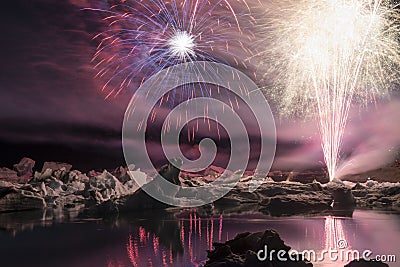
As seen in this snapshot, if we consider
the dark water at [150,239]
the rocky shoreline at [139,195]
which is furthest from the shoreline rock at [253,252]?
the rocky shoreline at [139,195]

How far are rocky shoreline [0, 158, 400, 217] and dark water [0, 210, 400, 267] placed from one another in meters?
13.5

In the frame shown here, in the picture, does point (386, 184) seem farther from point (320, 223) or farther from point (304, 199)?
point (320, 223)

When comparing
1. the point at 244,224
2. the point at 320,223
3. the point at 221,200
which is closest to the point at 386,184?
the point at 221,200

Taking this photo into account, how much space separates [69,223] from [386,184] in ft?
202

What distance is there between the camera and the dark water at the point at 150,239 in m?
25.8

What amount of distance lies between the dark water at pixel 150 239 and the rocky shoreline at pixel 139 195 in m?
13.5

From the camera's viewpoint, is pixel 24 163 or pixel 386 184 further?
pixel 24 163

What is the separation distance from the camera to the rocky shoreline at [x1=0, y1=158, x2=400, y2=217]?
61906 millimetres

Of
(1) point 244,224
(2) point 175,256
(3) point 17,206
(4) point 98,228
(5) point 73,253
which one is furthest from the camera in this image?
(3) point 17,206

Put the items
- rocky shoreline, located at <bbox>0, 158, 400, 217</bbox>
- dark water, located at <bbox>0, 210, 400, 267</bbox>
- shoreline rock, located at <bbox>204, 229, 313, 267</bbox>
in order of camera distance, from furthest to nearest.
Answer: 1. rocky shoreline, located at <bbox>0, 158, 400, 217</bbox>
2. dark water, located at <bbox>0, 210, 400, 267</bbox>
3. shoreline rock, located at <bbox>204, 229, 313, 267</bbox>

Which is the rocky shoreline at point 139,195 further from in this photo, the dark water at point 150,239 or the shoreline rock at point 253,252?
the shoreline rock at point 253,252

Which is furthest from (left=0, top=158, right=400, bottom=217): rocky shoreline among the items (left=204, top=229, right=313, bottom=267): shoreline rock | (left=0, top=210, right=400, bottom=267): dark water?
(left=204, top=229, right=313, bottom=267): shoreline rock

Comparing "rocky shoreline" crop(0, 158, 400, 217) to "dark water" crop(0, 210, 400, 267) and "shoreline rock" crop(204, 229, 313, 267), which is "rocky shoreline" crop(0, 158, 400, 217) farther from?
"shoreline rock" crop(204, 229, 313, 267)

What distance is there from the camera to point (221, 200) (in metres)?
81.9
